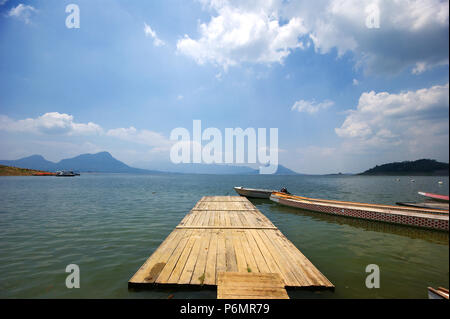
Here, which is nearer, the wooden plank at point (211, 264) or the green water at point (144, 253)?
the wooden plank at point (211, 264)

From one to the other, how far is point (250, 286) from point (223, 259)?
195 cm

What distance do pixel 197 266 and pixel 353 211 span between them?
48.0 feet

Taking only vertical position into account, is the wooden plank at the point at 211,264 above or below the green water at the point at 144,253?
above

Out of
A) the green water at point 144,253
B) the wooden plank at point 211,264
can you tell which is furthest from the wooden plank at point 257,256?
the wooden plank at point 211,264

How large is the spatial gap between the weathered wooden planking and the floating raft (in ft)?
0.86

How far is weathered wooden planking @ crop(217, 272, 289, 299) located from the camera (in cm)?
402

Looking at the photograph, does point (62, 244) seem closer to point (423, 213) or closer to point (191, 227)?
point (191, 227)

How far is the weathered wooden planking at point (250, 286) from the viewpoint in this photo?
402 centimetres

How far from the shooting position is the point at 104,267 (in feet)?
23.3

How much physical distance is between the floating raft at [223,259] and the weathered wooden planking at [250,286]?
0.26m
